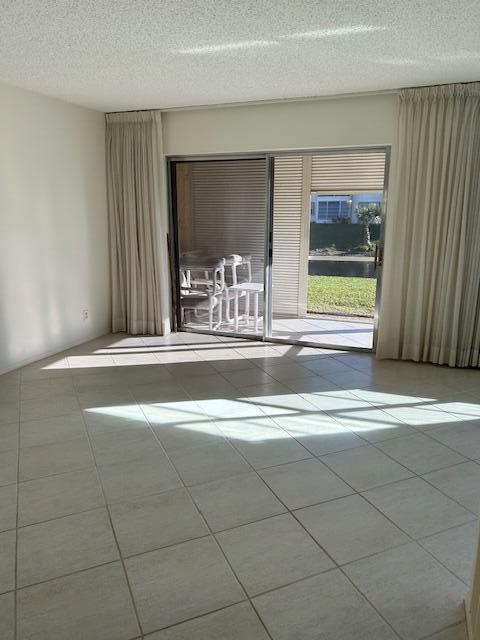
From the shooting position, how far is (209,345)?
5395mm

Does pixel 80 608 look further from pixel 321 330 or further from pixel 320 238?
pixel 320 238

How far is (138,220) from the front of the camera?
5484mm

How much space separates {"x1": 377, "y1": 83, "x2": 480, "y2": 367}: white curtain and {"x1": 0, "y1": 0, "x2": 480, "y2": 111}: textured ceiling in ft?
1.05

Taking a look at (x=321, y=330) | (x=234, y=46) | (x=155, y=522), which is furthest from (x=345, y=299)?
(x=155, y=522)

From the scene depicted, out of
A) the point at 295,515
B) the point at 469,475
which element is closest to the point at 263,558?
the point at 295,515

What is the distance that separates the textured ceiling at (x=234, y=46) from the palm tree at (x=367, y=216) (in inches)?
55.5

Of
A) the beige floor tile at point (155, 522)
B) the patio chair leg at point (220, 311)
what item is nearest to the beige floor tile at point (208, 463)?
the beige floor tile at point (155, 522)

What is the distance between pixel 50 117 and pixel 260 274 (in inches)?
106

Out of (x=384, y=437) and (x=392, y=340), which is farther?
(x=392, y=340)

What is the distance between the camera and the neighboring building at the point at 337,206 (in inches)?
220

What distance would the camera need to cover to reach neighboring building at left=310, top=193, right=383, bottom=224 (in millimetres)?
5586

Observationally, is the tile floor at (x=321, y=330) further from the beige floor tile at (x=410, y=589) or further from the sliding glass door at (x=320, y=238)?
the beige floor tile at (x=410, y=589)

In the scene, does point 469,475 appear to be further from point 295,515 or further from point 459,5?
point 459,5

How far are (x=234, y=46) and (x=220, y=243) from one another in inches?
104
